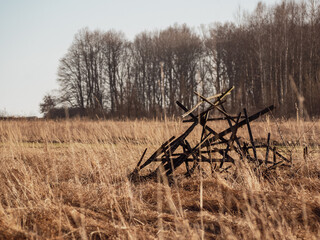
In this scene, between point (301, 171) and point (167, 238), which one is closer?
point (167, 238)

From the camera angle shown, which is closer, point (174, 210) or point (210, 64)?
point (174, 210)

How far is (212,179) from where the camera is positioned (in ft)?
13.0

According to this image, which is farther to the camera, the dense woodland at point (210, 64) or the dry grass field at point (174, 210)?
the dense woodland at point (210, 64)

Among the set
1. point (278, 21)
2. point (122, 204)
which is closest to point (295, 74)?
point (278, 21)

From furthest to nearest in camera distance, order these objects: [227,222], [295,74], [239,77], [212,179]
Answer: [239,77], [295,74], [212,179], [227,222]

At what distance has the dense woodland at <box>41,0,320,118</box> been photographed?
24266 millimetres

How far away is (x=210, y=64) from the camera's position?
112 ft

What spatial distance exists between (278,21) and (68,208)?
28476 mm

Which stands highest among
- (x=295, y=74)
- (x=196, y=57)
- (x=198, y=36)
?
(x=198, y=36)

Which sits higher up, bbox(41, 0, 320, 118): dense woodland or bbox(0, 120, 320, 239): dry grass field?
bbox(41, 0, 320, 118): dense woodland

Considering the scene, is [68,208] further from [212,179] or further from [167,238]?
[212,179]

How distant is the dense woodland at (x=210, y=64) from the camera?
24266 millimetres

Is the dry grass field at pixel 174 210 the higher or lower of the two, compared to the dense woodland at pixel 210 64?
lower

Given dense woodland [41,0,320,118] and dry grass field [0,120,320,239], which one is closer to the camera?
dry grass field [0,120,320,239]
